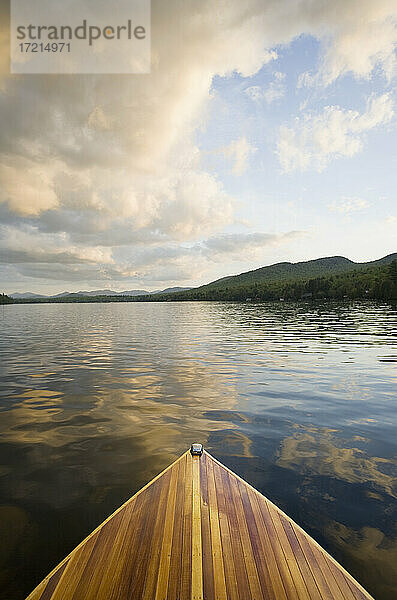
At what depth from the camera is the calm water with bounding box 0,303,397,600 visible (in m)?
6.74

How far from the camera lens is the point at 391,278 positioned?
432 ft

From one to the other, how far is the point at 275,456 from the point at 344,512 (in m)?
2.88

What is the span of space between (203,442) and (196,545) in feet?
19.5

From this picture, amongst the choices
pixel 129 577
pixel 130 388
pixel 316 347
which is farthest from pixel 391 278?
pixel 129 577

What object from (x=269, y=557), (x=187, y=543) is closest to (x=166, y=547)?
(x=187, y=543)

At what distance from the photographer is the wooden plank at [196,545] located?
457cm

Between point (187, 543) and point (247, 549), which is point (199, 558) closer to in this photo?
point (187, 543)

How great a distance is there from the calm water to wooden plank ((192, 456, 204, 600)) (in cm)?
222

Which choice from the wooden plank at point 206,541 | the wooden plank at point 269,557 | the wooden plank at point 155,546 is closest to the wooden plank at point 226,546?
the wooden plank at point 206,541

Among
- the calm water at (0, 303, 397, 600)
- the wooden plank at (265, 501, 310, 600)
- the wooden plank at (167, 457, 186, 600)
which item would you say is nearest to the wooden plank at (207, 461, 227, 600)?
Answer: the wooden plank at (167, 457, 186, 600)

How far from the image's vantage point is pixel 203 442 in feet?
36.9

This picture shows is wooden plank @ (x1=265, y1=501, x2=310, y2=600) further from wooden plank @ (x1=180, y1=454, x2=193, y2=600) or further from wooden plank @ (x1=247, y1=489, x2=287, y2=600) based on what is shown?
wooden plank @ (x1=180, y1=454, x2=193, y2=600)

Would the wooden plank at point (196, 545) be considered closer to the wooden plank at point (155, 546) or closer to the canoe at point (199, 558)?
the canoe at point (199, 558)

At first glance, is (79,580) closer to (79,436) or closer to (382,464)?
(79,436)
